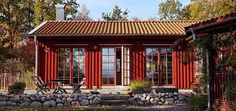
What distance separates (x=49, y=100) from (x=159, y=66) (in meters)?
6.72

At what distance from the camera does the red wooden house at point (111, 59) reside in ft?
66.8

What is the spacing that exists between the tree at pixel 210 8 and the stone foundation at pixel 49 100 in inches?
554

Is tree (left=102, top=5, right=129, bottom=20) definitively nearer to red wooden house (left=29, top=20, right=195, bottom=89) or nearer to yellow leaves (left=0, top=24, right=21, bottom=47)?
yellow leaves (left=0, top=24, right=21, bottom=47)

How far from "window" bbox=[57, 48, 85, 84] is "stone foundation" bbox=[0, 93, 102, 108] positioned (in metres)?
4.73

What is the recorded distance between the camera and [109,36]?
2019 centimetres

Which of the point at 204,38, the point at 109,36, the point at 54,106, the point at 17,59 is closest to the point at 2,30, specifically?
the point at 17,59

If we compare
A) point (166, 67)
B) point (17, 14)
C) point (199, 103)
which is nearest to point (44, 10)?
point (17, 14)

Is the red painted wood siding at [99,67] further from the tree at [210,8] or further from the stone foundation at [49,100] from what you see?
the tree at [210,8]

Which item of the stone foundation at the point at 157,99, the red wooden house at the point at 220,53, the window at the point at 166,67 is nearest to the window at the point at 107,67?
the window at the point at 166,67

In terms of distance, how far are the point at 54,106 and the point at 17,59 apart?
1758 centimetres

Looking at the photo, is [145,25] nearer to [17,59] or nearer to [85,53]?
[85,53]

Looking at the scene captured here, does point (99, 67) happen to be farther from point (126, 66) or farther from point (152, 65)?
point (152, 65)

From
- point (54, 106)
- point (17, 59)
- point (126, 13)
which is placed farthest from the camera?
point (126, 13)

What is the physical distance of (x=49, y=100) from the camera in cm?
1556
